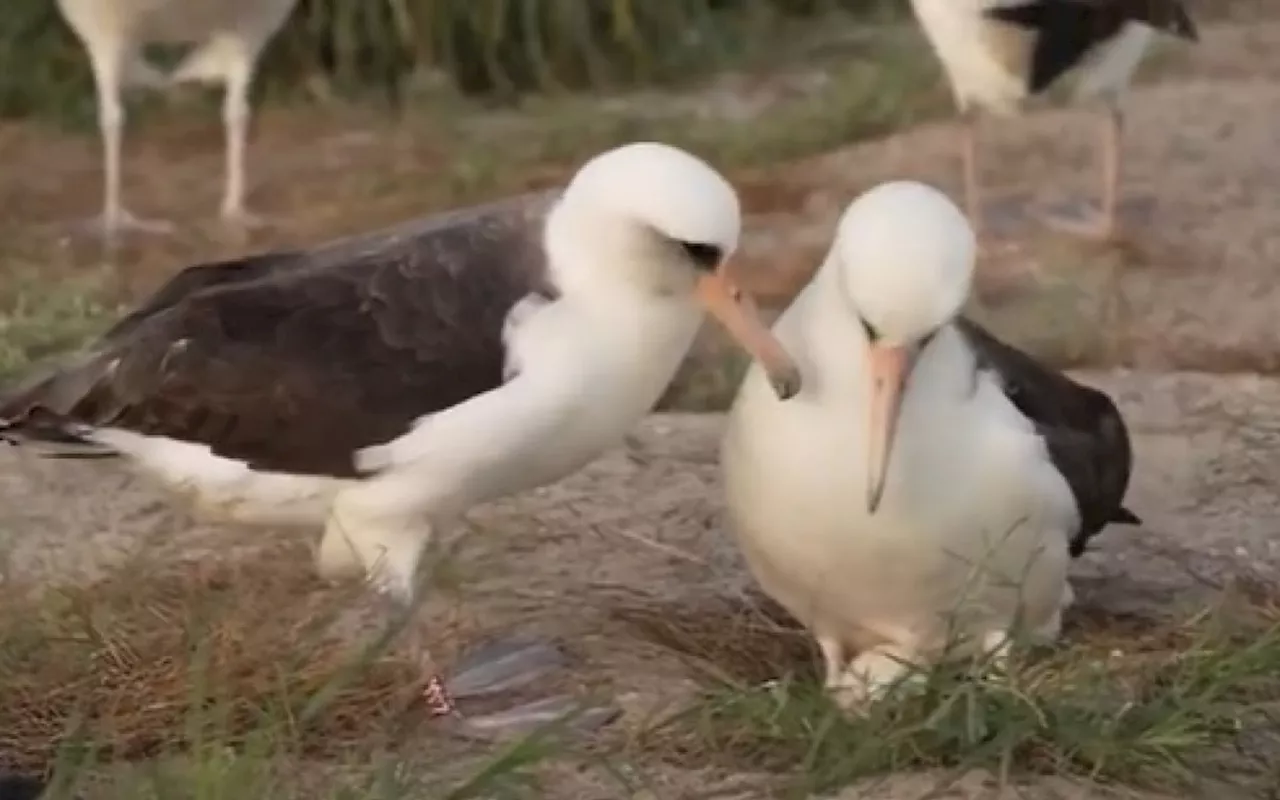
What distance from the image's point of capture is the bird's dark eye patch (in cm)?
321

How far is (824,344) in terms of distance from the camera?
10.6 feet

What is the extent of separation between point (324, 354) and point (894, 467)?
0.76 meters

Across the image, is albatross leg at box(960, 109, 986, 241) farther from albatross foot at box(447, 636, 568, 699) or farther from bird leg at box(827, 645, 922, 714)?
bird leg at box(827, 645, 922, 714)

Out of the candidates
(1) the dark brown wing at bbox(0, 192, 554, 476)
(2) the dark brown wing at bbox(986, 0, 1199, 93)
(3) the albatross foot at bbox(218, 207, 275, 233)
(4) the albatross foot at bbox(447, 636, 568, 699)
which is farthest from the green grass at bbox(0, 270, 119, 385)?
(2) the dark brown wing at bbox(986, 0, 1199, 93)

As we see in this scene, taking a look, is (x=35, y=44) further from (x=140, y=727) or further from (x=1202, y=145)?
(x=140, y=727)

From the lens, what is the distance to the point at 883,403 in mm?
3068

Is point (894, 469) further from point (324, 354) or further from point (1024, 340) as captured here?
point (1024, 340)

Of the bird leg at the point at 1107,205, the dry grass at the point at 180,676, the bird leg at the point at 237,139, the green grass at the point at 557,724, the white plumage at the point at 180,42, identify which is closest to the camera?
the green grass at the point at 557,724

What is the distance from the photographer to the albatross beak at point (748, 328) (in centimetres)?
316

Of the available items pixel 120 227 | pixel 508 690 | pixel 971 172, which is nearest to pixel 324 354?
pixel 508 690

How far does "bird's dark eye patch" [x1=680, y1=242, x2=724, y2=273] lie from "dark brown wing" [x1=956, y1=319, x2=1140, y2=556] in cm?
35

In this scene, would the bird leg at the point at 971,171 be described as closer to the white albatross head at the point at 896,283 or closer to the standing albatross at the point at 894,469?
the standing albatross at the point at 894,469

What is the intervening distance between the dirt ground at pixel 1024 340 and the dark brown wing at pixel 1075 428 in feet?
0.84

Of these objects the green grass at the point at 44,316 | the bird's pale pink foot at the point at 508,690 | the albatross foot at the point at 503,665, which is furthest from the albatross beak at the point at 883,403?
the green grass at the point at 44,316
